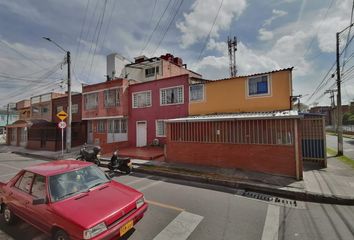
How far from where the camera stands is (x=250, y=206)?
5.87m

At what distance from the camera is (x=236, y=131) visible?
32.7ft

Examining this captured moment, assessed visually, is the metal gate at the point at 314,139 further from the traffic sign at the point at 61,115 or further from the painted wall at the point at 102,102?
the traffic sign at the point at 61,115

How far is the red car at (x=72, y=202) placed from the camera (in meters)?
3.38

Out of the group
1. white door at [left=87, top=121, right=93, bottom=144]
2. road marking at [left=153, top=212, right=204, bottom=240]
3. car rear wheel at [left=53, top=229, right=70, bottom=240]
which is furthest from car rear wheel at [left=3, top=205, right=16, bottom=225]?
white door at [left=87, top=121, right=93, bottom=144]

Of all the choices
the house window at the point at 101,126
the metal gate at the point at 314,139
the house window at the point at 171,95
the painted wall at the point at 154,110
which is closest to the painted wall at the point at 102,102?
the painted wall at the point at 154,110

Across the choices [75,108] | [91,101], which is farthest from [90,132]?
[75,108]

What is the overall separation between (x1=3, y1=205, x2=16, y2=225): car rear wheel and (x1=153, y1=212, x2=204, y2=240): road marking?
377cm

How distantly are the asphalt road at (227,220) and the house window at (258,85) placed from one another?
7.65 meters

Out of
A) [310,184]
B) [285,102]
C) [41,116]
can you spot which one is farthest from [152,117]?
[41,116]

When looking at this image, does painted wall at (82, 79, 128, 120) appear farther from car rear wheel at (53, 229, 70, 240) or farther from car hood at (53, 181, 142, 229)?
car rear wheel at (53, 229, 70, 240)

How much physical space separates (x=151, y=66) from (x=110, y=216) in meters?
23.7

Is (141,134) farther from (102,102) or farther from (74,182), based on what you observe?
(74,182)

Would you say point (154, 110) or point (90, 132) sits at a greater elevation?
point (154, 110)

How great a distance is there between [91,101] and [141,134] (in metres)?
8.06
